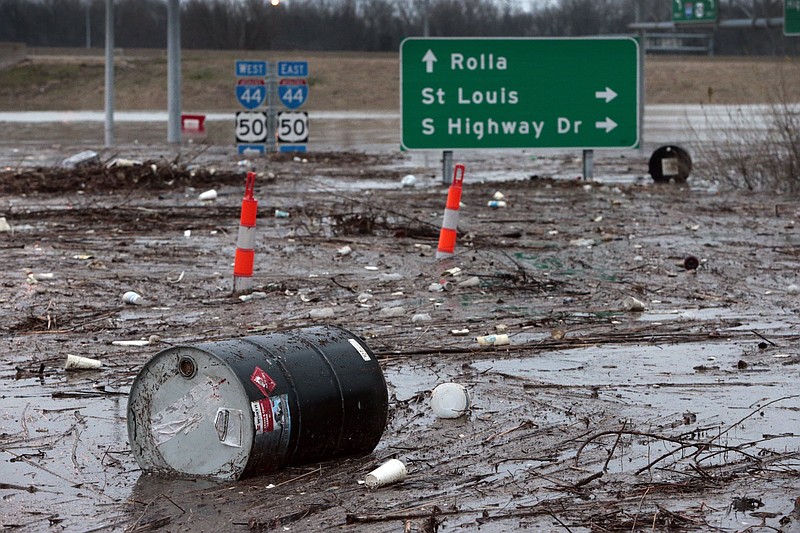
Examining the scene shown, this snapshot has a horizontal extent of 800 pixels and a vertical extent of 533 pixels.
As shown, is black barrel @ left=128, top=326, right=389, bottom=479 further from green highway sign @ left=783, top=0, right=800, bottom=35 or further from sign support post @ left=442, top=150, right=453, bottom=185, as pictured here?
green highway sign @ left=783, top=0, right=800, bottom=35

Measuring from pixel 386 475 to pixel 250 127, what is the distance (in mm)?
19566

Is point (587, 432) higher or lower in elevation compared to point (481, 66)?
lower

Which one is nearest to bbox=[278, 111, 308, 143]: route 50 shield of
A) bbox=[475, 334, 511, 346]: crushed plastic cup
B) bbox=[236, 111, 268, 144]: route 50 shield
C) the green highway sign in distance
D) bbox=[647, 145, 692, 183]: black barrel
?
bbox=[236, 111, 268, 144]: route 50 shield

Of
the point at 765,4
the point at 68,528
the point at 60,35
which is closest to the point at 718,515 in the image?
the point at 68,528

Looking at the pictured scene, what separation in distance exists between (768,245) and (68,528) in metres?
8.98

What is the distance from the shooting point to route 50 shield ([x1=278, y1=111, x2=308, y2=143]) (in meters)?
23.9

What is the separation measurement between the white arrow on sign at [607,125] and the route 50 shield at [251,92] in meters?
8.93

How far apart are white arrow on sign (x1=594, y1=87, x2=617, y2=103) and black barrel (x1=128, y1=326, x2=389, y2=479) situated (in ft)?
43.6

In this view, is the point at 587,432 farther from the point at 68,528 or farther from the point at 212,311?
the point at 212,311

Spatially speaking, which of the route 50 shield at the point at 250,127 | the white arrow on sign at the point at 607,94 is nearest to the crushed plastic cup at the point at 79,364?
the white arrow on sign at the point at 607,94

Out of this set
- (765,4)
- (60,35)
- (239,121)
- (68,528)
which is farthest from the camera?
(60,35)

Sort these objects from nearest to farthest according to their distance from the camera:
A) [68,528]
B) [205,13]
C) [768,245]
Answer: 1. [68,528]
2. [768,245]
3. [205,13]

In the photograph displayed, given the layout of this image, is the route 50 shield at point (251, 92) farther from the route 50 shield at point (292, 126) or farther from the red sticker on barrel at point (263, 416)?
the red sticker on barrel at point (263, 416)

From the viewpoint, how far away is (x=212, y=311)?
8.62 meters
